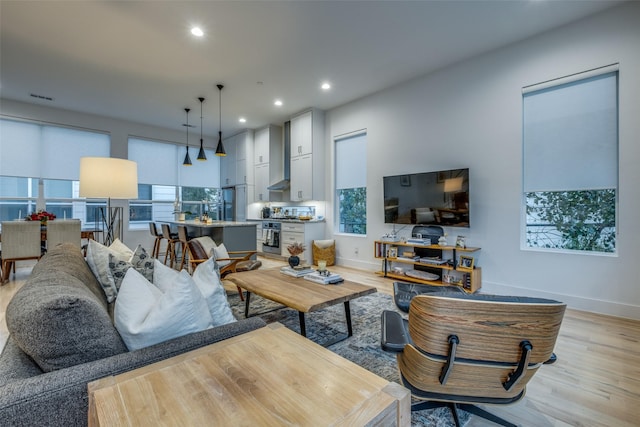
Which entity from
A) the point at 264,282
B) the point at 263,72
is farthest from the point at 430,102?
the point at 264,282

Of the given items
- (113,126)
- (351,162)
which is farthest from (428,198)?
(113,126)

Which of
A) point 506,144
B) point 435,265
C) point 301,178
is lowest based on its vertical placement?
point 435,265

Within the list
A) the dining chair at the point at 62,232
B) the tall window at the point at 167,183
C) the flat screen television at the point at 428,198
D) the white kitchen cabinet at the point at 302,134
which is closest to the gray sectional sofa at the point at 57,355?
the flat screen television at the point at 428,198

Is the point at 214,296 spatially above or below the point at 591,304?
above

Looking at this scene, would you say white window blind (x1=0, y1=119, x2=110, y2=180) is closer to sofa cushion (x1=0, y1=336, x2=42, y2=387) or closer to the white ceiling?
the white ceiling

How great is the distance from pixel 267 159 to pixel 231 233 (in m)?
2.66

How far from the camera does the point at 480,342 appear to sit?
1.14 meters

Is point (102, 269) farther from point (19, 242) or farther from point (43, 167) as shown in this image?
point (43, 167)

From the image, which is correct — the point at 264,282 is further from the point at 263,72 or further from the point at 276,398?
the point at 263,72

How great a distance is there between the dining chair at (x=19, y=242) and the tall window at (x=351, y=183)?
4859 millimetres

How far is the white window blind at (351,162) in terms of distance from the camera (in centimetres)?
543

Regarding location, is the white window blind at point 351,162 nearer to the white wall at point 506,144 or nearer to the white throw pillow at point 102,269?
the white wall at point 506,144

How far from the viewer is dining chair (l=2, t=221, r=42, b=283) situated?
405cm

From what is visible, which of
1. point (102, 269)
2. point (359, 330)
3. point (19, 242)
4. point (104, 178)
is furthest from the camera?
point (19, 242)
